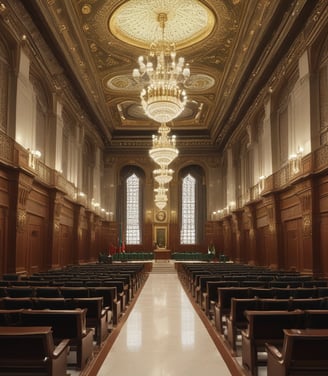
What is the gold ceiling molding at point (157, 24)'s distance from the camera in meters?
14.9

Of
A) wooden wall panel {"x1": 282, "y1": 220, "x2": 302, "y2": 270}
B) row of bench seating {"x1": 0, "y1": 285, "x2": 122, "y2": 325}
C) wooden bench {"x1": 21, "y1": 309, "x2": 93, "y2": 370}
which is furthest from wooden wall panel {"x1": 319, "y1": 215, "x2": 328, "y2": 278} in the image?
wooden bench {"x1": 21, "y1": 309, "x2": 93, "y2": 370}

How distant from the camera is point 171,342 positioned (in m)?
6.47

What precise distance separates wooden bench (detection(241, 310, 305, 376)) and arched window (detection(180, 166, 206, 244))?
96.0 ft

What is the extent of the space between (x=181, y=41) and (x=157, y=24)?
1871 mm

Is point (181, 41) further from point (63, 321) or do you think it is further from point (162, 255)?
point (162, 255)

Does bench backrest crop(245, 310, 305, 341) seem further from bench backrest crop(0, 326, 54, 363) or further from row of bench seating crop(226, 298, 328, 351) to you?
bench backrest crop(0, 326, 54, 363)

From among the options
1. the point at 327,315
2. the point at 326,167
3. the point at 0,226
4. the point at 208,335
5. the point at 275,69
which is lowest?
the point at 208,335

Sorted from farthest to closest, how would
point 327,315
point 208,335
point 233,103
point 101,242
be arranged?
A: point 101,242 → point 233,103 → point 208,335 → point 327,315

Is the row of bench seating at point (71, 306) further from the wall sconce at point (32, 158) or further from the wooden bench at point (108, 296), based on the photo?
the wall sconce at point (32, 158)

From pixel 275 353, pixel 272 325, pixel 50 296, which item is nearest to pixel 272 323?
pixel 272 325

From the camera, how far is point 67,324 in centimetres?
478

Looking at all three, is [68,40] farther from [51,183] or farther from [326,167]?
[326,167]

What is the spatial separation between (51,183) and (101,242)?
14.5m

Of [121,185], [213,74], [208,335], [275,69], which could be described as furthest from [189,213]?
[208,335]
